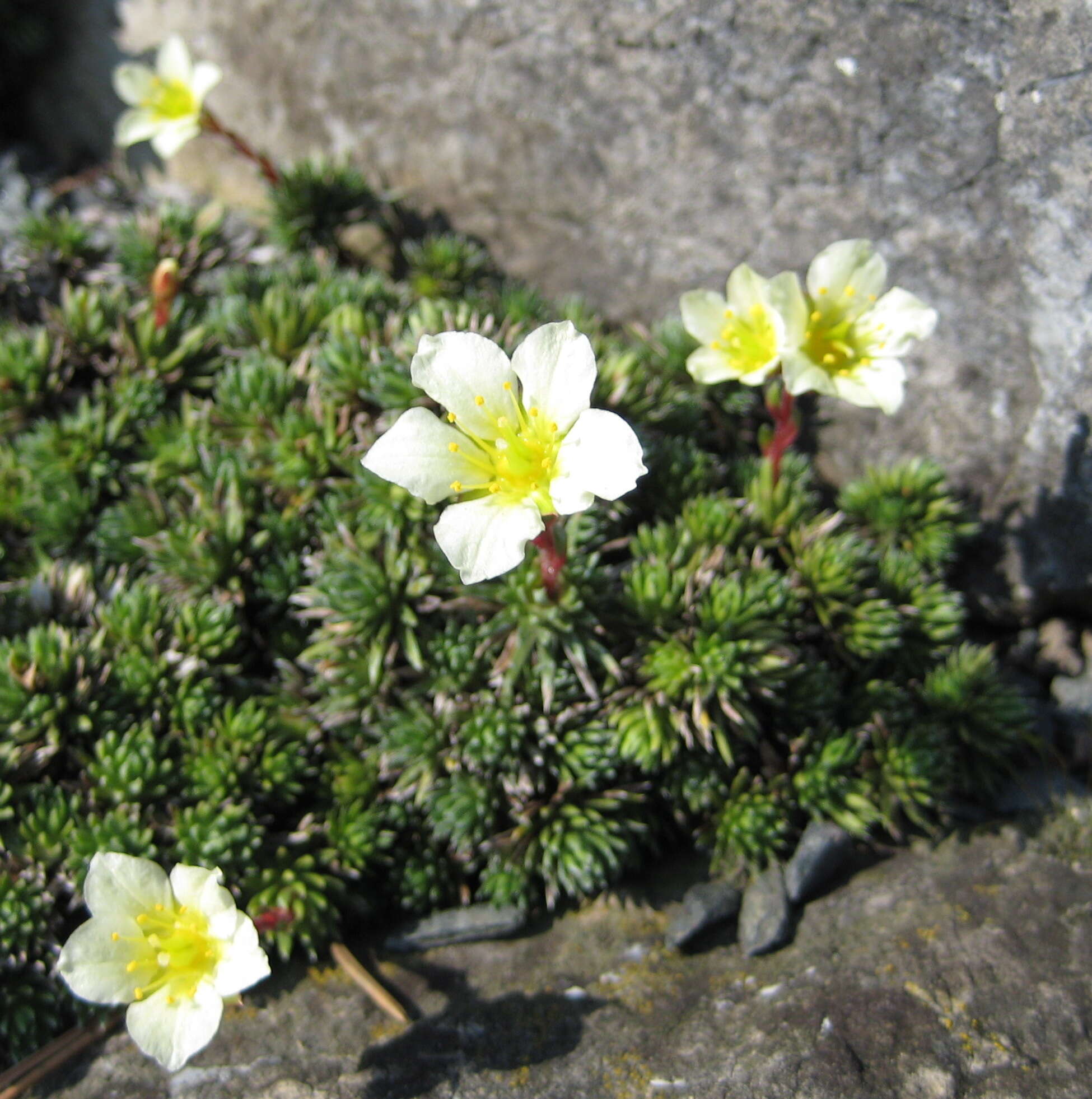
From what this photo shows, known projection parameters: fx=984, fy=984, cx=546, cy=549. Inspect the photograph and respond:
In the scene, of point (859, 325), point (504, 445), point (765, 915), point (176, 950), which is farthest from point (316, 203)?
point (765, 915)

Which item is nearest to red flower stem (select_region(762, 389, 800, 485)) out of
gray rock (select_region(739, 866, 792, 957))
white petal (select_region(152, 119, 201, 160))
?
gray rock (select_region(739, 866, 792, 957))

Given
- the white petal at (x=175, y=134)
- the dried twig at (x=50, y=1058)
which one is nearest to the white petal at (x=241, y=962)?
the dried twig at (x=50, y=1058)

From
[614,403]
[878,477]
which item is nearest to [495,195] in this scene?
[614,403]

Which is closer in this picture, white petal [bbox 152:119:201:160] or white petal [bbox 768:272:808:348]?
white petal [bbox 768:272:808:348]

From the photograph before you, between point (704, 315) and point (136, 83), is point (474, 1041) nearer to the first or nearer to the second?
point (704, 315)

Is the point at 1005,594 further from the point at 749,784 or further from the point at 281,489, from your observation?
the point at 281,489

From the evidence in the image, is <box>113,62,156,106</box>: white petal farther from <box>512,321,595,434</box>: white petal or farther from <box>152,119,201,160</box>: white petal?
<box>512,321,595,434</box>: white petal
